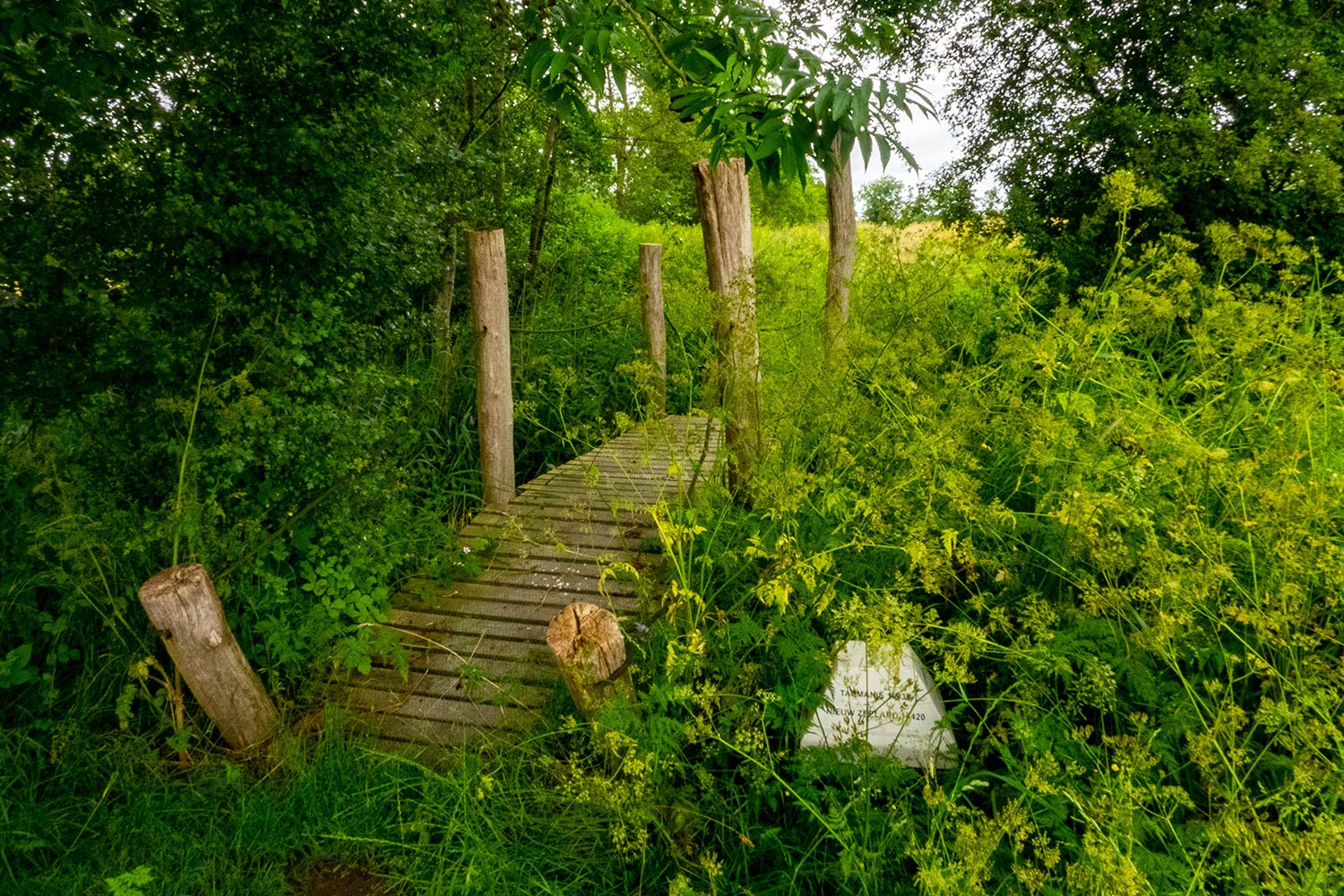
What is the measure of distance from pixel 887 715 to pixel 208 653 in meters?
2.57

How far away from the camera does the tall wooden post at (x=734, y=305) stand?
3.47m

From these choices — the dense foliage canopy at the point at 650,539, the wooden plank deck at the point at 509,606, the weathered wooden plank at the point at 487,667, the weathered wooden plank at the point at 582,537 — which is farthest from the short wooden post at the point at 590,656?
the weathered wooden plank at the point at 582,537

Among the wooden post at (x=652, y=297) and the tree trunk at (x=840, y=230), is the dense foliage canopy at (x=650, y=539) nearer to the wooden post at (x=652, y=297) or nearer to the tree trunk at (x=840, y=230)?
the tree trunk at (x=840, y=230)

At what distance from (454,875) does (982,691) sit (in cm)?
201

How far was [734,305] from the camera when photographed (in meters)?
3.56

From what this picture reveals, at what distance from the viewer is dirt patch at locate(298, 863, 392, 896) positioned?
267cm

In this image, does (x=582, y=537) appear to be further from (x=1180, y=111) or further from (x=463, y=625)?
(x=1180, y=111)

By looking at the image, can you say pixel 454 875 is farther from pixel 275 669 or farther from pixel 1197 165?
pixel 1197 165

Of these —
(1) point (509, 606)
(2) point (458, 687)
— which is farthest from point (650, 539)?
(2) point (458, 687)

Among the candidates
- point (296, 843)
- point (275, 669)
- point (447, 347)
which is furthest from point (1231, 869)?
point (447, 347)

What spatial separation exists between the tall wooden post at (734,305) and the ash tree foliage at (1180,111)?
1.96m

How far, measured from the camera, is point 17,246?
3.10 meters

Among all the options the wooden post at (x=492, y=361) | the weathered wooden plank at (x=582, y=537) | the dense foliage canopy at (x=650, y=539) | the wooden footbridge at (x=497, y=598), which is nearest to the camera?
the dense foliage canopy at (x=650, y=539)

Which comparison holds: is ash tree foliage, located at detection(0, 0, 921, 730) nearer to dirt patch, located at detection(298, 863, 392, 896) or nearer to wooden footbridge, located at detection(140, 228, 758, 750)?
wooden footbridge, located at detection(140, 228, 758, 750)
